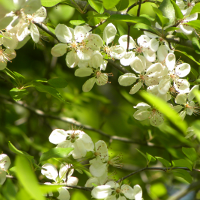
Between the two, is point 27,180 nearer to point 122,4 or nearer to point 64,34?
point 64,34

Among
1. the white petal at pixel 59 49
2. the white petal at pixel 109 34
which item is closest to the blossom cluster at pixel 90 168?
the white petal at pixel 59 49

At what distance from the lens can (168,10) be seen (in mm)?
1246

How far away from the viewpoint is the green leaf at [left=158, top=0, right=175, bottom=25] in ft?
4.08

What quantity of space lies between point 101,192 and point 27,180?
1.90 ft

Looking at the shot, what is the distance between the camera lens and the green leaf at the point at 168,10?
4.08ft

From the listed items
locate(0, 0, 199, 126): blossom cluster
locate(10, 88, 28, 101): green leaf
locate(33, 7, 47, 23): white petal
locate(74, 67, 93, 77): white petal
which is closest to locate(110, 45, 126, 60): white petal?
locate(0, 0, 199, 126): blossom cluster

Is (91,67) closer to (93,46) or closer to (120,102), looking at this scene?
(93,46)

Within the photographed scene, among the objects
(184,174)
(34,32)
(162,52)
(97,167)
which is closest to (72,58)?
(34,32)

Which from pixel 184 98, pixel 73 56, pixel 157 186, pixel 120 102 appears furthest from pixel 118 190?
pixel 120 102

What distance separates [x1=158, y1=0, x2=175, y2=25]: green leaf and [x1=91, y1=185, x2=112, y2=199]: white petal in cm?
81

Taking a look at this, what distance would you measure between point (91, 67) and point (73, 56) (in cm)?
10

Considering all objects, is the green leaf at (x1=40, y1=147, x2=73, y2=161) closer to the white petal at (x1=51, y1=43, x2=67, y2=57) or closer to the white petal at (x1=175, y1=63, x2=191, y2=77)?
the white petal at (x1=51, y1=43, x2=67, y2=57)

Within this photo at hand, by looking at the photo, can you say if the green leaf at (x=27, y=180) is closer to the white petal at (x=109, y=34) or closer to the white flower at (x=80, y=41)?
the white flower at (x=80, y=41)

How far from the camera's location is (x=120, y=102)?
3301 mm
